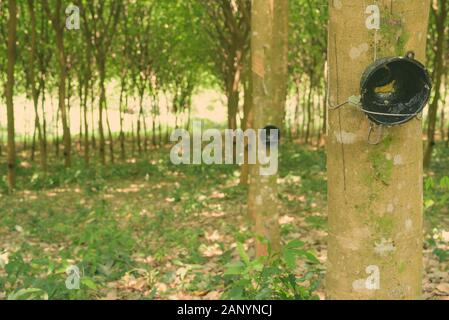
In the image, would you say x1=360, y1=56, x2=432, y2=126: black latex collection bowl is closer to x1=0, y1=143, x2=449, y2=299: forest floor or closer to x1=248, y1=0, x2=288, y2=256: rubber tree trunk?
x1=0, y1=143, x2=449, y2=299: forest floor

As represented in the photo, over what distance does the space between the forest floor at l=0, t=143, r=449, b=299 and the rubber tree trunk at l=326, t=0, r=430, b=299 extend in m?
1.78

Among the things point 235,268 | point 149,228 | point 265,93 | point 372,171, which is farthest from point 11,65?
point 372,171

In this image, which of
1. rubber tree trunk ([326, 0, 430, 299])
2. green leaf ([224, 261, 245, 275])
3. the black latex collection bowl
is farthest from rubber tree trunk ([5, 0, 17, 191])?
the black latex collection bowl

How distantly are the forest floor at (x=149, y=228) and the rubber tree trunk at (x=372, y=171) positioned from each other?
70.3 inches

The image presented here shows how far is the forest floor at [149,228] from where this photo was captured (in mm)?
5289

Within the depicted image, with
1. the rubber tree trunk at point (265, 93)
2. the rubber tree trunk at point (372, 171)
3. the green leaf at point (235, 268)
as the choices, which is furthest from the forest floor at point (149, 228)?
the rubber tree trunk at point (372, 171)

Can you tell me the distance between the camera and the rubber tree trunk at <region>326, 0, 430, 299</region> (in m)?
1.99

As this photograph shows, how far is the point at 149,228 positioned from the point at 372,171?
696 centimetres

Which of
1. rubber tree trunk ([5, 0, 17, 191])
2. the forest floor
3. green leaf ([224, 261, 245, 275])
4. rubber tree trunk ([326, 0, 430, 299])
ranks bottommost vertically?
the forest floor

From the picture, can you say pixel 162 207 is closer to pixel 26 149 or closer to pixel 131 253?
pixel 131 253

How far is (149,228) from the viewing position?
8672 millimetres

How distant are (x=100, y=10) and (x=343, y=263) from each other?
616 inches

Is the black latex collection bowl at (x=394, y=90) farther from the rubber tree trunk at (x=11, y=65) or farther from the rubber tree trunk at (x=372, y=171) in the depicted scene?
the rubber tree trunk at (x=11, y=65)
